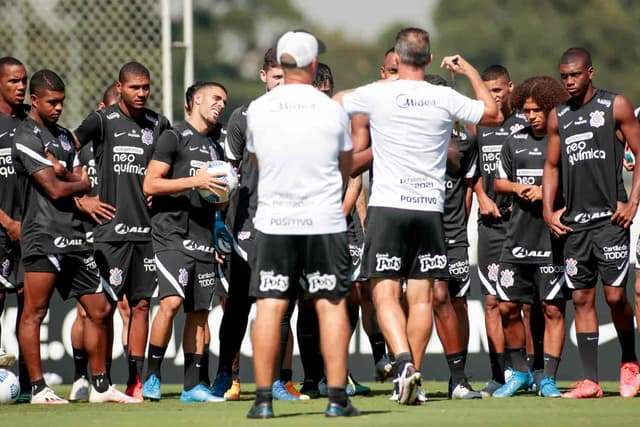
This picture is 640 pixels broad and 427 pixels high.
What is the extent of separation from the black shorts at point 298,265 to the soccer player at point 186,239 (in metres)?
2.20

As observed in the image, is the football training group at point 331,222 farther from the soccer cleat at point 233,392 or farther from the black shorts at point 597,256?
the soccer cleat at point 233,392

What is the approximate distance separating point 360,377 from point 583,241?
169 inches

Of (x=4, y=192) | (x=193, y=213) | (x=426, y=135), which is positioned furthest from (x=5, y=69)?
(x=426, y=135)

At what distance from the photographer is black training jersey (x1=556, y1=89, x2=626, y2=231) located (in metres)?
10.9

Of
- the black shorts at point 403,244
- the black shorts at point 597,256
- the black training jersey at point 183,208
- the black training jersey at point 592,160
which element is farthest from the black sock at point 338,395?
the black training jersey at point 592,160

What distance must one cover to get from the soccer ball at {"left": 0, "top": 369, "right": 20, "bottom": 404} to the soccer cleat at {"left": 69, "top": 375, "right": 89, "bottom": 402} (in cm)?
63

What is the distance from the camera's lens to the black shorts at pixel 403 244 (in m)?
9.96

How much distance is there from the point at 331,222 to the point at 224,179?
204 centimetres

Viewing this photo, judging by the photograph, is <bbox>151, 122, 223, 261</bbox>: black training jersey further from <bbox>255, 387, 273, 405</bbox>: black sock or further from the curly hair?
the curly hair

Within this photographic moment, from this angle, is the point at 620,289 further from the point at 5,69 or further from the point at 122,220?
the point at 5,69

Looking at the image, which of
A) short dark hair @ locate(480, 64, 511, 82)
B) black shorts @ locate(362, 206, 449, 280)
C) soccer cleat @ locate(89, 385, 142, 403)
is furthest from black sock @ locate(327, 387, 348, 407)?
short dark hair @ locate(480, 64, 511, 82)

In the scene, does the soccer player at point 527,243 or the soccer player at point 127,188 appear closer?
the soccer player at point 527,243

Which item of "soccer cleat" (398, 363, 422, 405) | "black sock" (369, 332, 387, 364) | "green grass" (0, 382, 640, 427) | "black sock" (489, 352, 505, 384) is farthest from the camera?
"black sock" (369, 332, 387, 364)

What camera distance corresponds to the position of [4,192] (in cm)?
1162
